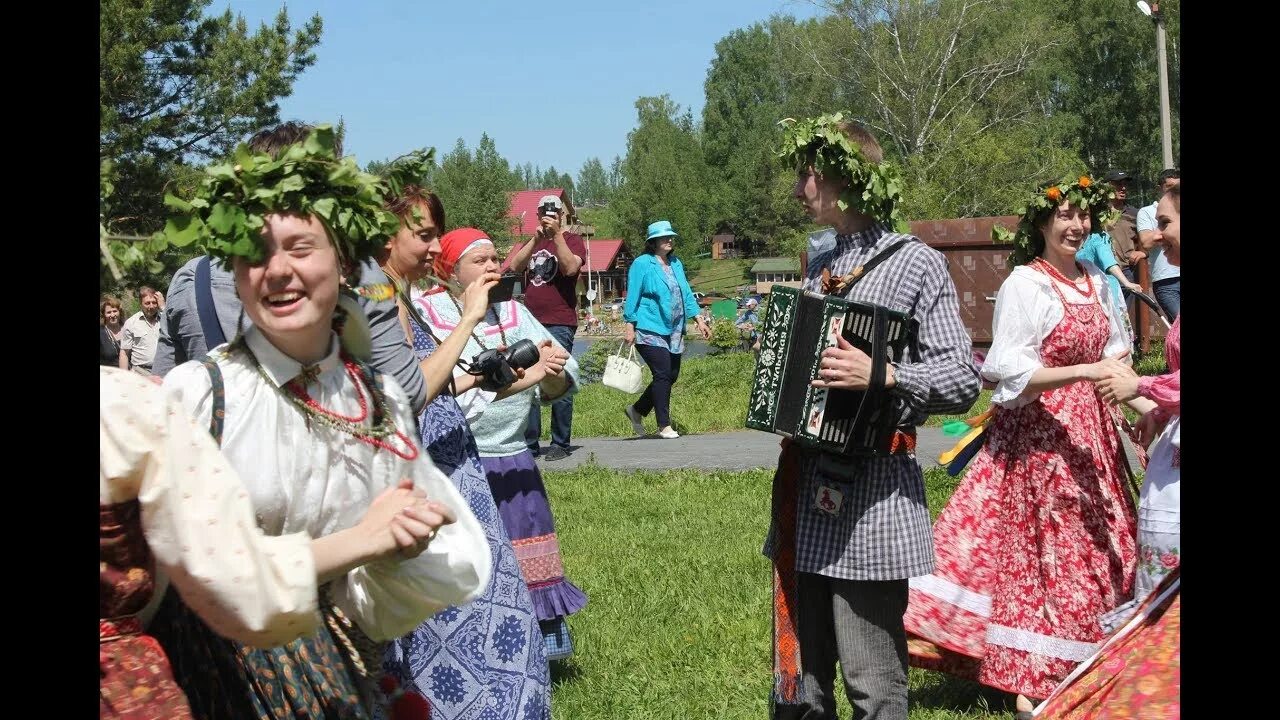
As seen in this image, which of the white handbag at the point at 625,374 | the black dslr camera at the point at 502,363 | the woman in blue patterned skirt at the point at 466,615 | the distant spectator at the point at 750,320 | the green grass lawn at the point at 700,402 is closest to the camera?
the woman in blue patterned skirt at the point at 466,615

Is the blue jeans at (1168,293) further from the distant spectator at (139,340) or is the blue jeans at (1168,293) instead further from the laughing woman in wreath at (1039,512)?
the distant spectator at (139,340)

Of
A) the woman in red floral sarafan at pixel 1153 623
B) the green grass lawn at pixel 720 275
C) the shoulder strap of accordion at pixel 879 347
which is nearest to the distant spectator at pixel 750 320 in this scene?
the woman in red floral sarafan at pixel 1153 623

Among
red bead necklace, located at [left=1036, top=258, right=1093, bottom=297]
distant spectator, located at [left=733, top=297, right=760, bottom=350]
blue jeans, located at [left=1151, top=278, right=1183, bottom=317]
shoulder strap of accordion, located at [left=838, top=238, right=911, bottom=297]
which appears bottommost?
distant spectator, located at [left=733, top=297, right=760, bottom=350]

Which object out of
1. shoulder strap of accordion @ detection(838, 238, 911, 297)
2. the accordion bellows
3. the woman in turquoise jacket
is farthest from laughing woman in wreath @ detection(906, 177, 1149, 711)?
the woman in turquoise jacket

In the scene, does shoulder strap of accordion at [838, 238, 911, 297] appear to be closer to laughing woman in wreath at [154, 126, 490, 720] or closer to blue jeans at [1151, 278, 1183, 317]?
laughing woman in wreath at [154, 126, 490, 720]

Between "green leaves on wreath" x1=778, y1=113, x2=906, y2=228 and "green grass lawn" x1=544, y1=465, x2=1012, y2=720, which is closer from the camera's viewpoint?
"green leaves on wreath" x1=778, y1=113, x2=906, y2=228

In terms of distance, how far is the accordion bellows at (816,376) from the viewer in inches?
150

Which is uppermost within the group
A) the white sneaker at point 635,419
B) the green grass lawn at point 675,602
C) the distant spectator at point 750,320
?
the distant spectator at point 750,320

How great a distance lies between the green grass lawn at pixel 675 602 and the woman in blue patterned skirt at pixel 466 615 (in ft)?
3.72

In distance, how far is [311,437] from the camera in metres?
2.66

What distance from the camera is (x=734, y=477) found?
9.91 metres

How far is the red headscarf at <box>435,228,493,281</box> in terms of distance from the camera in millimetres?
5035
